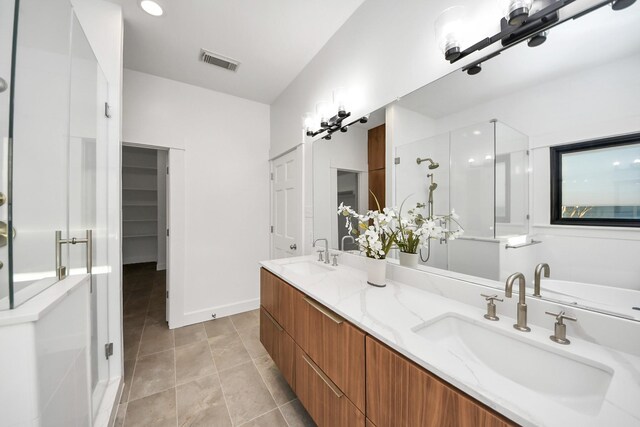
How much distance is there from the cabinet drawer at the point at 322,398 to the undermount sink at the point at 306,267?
0.67 meters

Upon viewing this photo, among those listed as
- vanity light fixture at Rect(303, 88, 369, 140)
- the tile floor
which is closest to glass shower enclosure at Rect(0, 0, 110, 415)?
the tile floor

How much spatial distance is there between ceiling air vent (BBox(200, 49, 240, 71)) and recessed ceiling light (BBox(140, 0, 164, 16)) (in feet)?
1.44

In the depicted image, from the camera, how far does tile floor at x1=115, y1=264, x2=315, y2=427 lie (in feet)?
4.82

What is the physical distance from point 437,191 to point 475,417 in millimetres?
1039

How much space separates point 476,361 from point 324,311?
24.6 inches

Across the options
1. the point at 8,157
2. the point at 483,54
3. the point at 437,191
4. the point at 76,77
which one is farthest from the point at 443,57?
the point at 76,77

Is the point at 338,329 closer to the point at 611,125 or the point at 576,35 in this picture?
the point at 611,125

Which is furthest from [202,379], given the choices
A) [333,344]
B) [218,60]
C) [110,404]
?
[218,60]

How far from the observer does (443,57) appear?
1236 millimetres

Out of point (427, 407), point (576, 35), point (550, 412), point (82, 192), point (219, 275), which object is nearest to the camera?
point (550, 412)

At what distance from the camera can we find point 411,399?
2.39 ft

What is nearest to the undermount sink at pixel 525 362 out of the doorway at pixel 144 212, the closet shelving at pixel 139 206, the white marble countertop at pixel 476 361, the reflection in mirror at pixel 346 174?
the white marble countertop at pixel 476 361

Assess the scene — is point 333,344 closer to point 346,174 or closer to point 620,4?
point 346,174

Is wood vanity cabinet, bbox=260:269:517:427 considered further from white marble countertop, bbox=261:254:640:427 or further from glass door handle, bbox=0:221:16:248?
glass door handle, bbox=0:221:16:248
